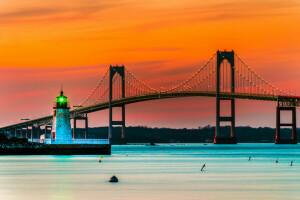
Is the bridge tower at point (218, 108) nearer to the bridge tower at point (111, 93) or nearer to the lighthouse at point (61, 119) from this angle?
the bridge tower at point (111, 93)

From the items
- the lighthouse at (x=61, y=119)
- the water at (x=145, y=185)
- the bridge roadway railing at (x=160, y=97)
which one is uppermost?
the bridge roadway railing at (x=160, y=97)

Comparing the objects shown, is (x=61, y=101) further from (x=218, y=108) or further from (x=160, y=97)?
(x=218, y=108)

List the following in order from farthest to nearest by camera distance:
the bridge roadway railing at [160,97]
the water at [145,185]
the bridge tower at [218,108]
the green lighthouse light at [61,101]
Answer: the bridge tower at [218,108] → the bridge roadway railing at [160,97] → the green lighthouse light at [61,101] → the water at [145,185]

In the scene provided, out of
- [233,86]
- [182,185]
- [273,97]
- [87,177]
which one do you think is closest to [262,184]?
[182,185]

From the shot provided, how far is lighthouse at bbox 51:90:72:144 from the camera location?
5122cm

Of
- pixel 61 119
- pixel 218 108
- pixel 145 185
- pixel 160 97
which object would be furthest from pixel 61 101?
pixel 218 108

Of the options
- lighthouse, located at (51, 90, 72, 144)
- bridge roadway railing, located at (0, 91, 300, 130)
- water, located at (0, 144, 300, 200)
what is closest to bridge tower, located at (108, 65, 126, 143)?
bridge roadway railing, located at (0, 91, 300, 130)

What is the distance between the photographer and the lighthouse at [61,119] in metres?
51.2

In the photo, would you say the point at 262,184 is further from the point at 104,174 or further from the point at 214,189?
the point at 104,174

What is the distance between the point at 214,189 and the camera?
25750 millimetres

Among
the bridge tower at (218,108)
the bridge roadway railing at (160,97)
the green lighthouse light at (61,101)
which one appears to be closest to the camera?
the green lighthouse light at (61,101)

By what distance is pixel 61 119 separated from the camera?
51312 millimetres

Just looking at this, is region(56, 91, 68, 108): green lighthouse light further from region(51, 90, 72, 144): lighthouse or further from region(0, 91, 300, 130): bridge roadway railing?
region(0, 91, 300, 130): bridge roadway railing

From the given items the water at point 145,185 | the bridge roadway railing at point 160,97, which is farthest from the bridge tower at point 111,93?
the water at point 145,185
